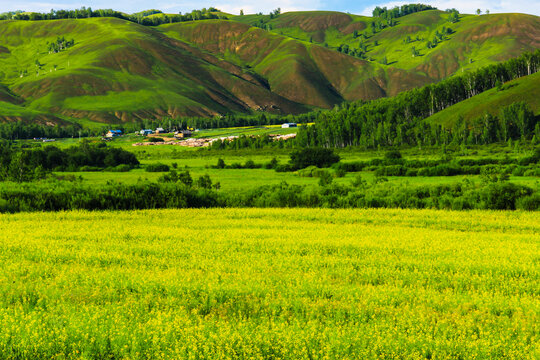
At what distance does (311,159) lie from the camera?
4867 inches

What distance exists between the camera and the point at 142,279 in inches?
669

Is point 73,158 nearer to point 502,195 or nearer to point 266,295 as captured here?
point 502,195

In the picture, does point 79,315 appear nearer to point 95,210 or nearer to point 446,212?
point 95,210

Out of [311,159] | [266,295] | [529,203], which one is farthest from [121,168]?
[266,295]

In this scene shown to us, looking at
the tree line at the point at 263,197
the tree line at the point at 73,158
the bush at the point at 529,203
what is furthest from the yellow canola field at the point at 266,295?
the tree line at the point at 73,158

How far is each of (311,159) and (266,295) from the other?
357 feet

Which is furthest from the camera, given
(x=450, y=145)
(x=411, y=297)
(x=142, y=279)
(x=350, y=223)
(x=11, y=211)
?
(x=450, y=145)

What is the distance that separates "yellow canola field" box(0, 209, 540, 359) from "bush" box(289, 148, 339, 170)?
90915 millimetres

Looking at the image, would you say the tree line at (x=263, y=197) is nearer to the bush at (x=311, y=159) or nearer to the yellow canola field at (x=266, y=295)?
the yellow canola field at (x=266, y=295)

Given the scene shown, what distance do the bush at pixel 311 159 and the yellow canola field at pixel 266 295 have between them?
90.9 m

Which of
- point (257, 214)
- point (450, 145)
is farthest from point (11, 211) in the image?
point (450, 145)

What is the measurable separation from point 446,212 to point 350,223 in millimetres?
10905

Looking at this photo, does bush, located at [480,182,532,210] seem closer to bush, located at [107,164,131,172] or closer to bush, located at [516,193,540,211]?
bush, located at [516,193,540,211]

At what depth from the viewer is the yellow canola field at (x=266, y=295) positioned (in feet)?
37.3
